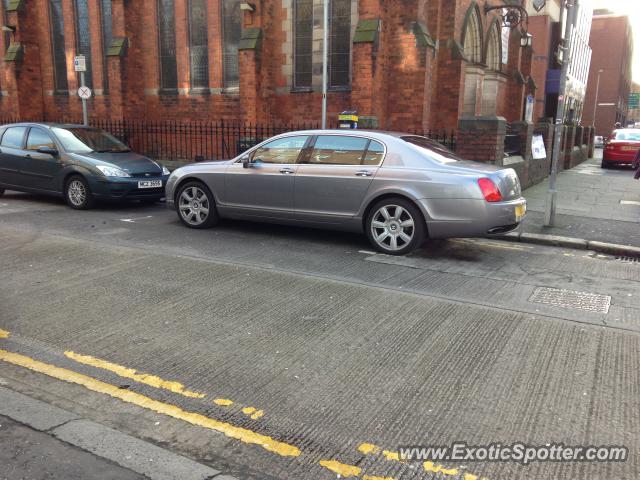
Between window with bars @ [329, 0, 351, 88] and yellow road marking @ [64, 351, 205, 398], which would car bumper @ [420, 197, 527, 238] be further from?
window with bars @ [329, 0, 351, 88]

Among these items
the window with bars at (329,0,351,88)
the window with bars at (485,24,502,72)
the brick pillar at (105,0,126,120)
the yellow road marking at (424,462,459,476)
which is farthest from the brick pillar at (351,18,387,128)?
the yellow road marking at (424,462,459,476)

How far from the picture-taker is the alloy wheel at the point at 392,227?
23.5ft

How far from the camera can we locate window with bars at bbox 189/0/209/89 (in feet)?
60.1

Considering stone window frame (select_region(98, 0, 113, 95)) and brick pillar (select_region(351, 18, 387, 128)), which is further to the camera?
stone window frame (select_region(98, 0, 113, 95))

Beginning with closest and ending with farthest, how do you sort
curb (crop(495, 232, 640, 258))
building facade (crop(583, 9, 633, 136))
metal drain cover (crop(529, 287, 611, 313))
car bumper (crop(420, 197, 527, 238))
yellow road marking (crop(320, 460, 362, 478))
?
yellow road marking (crop(320, 460, 362, 478)), metal drain cover (crop(529, 287, 611, 313)), car bumper (crop(420, 197, 527, 238)), curb (crop(495, 232, 640, 258)), building facade (crop(583, 9, 633, 136))

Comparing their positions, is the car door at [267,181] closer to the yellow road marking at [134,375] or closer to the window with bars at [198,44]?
the yellow road marking at [134,375]

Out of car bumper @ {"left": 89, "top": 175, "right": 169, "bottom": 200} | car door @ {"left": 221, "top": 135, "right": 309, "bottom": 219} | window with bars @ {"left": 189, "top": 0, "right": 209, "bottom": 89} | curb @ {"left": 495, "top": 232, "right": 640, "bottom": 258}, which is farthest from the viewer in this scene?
window with bars @ {"left": 189, "top": 0, "right": 209, "bottom": 89}

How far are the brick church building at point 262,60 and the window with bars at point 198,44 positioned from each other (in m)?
0.03

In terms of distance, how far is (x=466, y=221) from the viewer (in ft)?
22.5

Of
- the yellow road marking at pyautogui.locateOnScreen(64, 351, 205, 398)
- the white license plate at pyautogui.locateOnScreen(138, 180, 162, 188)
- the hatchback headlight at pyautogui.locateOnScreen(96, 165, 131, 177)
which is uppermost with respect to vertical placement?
the hatchback headlight at pyautogui.locateOnScreen(96, 165, 131, 177)

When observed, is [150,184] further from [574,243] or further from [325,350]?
[574,243]

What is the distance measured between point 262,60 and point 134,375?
14.5 meters

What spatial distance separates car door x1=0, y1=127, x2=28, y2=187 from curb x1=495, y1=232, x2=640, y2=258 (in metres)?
9.29

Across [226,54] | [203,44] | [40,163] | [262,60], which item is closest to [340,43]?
[262,60]
